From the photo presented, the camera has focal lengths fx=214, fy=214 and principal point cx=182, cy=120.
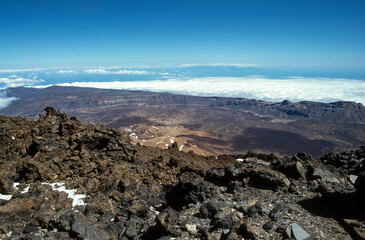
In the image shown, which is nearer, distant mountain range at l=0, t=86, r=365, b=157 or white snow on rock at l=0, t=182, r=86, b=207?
white snow on rock at l=0, t=182, r=86, b=207

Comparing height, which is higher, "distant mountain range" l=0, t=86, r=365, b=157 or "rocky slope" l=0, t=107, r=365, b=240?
"rocky slope" l=0, t=107, r=365, b=240

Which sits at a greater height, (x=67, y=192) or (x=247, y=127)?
(x=67, y=192)

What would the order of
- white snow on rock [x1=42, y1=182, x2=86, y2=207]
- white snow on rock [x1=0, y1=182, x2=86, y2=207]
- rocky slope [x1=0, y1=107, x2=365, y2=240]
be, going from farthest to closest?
white snow on rock [x1=42, y1=182, x2=86, y2=207]
white snow on rock [x1=0, y1=182, x2=86, y2=207]
rocky slope [x1=0, y1=107, x2=365, y2=240]

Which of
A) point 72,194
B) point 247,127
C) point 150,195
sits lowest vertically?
point 247,127

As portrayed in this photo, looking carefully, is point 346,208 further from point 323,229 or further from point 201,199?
point 201,199

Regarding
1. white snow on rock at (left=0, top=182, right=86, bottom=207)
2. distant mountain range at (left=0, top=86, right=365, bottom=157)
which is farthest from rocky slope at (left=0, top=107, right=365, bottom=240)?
distant mountain range at (left=0, top=86, right=365, bottom=157)

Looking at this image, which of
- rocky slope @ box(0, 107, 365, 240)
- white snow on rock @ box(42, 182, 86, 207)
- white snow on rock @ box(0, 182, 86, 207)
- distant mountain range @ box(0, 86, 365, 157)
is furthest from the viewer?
distant mountain range @ box(0, 86, 365, 157)

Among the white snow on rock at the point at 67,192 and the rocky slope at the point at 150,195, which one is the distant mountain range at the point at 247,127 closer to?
the rocky slope at the point at 150,195

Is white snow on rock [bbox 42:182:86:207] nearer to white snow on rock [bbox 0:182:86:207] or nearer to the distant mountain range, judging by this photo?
white snow on rock [bbox 0:182:86:207]

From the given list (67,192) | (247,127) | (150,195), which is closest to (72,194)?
(67,192)

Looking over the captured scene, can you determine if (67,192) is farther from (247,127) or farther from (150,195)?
(247,127)
